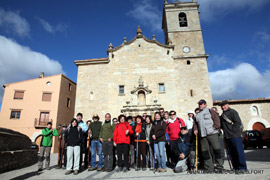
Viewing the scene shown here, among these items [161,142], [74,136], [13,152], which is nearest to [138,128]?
[161,142]

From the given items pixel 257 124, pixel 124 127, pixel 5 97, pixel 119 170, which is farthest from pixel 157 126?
pixel 5 97

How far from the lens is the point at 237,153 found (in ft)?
13.8

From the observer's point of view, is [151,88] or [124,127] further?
[151,88]

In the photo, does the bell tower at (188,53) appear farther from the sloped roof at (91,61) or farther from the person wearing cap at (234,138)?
the person wearing cap at (234,138)

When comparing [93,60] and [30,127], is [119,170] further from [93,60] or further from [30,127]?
[30,127]

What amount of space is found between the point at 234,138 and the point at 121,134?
10.7ft

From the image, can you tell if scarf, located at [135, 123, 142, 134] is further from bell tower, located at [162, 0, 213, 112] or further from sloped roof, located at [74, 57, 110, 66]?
sloped roof, located at [74, 57, 110, 66]

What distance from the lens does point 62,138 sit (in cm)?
672

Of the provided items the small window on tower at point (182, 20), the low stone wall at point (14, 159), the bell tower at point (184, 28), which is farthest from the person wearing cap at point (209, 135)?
the small window on tower at point (182, 20)

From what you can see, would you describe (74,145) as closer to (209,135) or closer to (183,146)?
(183,146)

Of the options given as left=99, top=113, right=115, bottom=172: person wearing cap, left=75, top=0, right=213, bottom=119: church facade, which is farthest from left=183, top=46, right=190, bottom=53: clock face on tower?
left=99, top=113, right=115, bottom=172: person wearing cap

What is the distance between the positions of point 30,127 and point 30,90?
14.8 feet

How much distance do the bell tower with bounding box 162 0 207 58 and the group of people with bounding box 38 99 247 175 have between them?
40.5 ft

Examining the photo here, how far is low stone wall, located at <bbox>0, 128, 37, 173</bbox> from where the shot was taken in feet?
16.9
